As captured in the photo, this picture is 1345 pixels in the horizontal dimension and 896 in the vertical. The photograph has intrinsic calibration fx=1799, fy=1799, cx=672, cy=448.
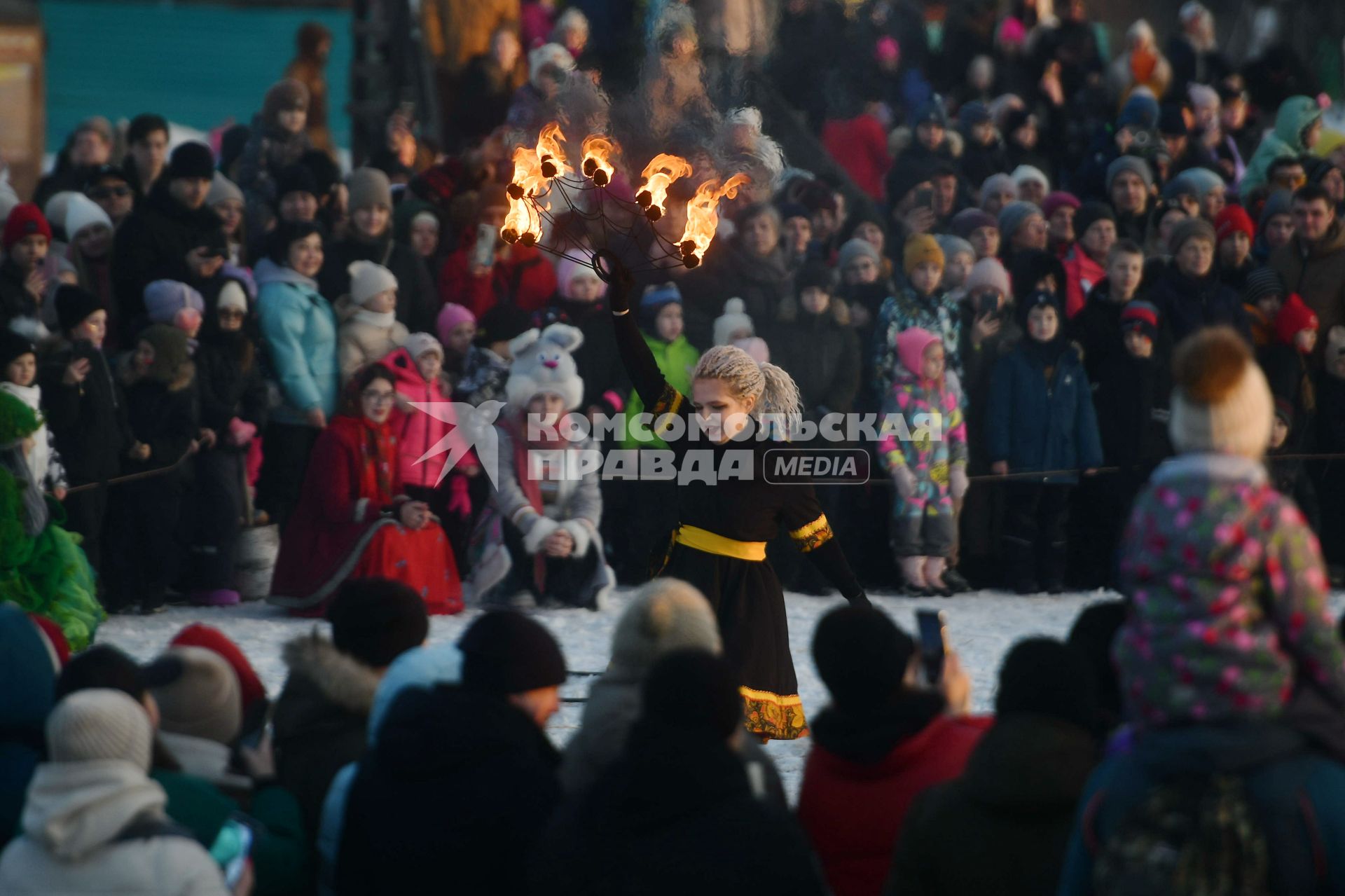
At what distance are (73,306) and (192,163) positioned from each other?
1.34 meters

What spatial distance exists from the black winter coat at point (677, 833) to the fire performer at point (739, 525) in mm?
2957

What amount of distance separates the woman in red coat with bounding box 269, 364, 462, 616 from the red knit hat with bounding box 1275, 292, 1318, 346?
15.6 feet

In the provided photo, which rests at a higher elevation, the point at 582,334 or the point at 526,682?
the point at 582,334

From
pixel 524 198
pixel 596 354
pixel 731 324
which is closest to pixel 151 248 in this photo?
pixel 596 354

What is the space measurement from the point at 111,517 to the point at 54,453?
696 mm

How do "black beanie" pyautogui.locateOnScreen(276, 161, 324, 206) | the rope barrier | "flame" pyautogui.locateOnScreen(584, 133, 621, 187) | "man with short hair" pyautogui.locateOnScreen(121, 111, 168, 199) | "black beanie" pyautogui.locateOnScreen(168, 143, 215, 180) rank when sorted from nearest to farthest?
"flame" pyautogui.locateOnScreen(584, 133, 621, 187)
the rope barrier
"black beanie" pyautogui.locateOnScreen(168, 143, 215, 180)
"black beanie" pyautogui.locateOnScreen(276, 161, 324, 206)
"man with short hair" pyautogui.locateOnScreen(121, 111, 168, 199)

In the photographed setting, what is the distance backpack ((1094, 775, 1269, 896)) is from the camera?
9.60 feet

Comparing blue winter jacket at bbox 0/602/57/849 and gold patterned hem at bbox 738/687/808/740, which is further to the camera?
gold patterned hem at bbox 738/687/808/740

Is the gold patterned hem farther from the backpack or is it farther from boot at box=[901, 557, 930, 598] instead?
boot at box=[901, 557, 930, 598]

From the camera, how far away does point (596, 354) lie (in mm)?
9734

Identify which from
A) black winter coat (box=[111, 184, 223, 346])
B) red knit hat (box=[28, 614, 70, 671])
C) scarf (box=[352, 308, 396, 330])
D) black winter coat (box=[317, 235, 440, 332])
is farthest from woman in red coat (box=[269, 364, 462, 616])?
red knit hat (box=[28, 614, 70, 671])

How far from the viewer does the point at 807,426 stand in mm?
9727

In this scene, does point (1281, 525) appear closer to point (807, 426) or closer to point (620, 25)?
point (807, 426)

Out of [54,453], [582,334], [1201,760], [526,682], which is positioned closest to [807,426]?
[582,334]
